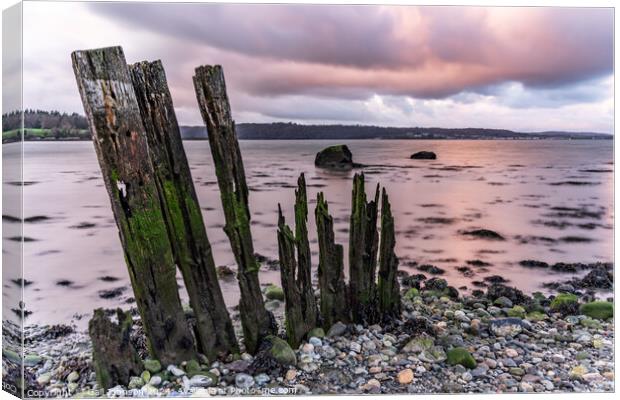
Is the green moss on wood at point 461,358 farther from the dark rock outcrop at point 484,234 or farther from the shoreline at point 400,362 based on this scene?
the dark rock outcrop at point 484,234

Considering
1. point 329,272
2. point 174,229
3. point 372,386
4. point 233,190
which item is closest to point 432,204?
point 329,272

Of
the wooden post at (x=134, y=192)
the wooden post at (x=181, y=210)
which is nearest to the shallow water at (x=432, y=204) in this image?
the wooden post at (x=181, y=210)

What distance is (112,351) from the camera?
4086 mm

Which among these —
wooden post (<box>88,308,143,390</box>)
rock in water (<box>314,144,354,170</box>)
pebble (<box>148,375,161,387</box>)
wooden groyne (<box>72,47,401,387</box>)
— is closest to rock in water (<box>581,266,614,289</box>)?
wooden groyne (<box>72,47,401,387</box>)

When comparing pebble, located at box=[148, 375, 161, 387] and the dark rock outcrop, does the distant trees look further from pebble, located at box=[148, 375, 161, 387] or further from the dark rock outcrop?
the dark rock outcrop

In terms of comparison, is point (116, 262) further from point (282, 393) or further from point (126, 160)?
point (282, 393)

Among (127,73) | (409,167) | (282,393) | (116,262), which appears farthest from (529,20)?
(116,262)

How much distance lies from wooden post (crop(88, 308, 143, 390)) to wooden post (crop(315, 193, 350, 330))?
5.50ft

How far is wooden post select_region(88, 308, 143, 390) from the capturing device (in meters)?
4.00

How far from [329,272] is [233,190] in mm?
1214

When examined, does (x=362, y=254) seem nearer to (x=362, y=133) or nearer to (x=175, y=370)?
(x=362, y=133)

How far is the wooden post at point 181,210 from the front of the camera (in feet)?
13.3

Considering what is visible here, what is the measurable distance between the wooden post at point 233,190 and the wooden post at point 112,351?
3.06 feet

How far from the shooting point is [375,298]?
5070mm
